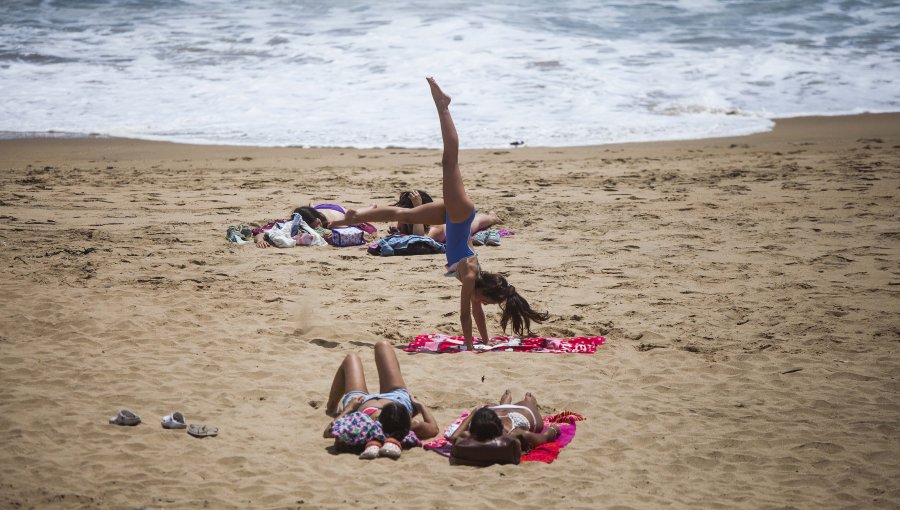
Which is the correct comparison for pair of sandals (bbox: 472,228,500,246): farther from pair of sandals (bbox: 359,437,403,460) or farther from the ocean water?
the ocean water

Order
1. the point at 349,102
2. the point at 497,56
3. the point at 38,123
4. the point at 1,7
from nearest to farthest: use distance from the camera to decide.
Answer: the point at 38,123 < the point at 349,102 < the point at 497,56 < the point at 1,7

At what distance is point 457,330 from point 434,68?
42.4ft

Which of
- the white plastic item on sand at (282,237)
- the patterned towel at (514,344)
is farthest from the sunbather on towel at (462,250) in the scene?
the white plastic item on sand at (282,237)

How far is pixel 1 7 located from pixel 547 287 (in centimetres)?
2144

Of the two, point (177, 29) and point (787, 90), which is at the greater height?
point (177, 29)

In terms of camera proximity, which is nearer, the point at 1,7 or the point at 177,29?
the point at 177,29

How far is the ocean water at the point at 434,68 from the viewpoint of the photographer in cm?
1602

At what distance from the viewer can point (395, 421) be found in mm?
5199

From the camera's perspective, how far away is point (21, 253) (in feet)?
28.2

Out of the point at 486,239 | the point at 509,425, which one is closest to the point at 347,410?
the point at 509,425

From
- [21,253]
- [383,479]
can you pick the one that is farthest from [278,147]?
[383,479]

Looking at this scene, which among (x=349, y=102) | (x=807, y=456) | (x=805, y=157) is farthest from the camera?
(x=349, y=102)

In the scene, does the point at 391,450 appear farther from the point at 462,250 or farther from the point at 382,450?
the point at 462,250

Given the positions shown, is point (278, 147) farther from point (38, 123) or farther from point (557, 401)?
point (557, 401)
